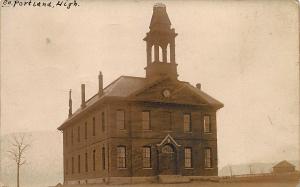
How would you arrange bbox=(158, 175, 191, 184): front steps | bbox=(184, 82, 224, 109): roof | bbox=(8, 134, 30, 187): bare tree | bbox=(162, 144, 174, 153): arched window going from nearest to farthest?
bbox=(8, 134, 30, 187): bare tree, bbox=(158, 175, 191, 184): front steps, bbox=(162, 144, 174, 153): arched window, bbox=(184, 82, 224, 109): roof

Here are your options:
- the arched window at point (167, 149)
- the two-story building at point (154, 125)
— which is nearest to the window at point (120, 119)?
the two-story building at point (154, 125)

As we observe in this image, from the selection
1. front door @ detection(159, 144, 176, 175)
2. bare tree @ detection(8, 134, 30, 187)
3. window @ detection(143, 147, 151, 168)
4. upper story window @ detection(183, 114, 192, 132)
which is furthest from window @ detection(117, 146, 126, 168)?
bare tree @ detection(8, 134, 30, 187)

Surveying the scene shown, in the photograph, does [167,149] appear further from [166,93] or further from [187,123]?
[166,93]

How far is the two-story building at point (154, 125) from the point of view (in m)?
29.4

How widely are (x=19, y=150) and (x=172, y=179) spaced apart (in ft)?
31.1

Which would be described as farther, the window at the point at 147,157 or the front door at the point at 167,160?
the front door at the point at 167,160

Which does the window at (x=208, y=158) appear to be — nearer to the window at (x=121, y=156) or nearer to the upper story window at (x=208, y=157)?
the upper story window at (x=208, y=157)

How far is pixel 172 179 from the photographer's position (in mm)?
29438

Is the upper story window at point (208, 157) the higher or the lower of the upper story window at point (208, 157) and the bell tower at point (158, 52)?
the lower

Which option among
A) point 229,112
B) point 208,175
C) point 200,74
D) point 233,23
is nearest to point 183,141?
point 208,175

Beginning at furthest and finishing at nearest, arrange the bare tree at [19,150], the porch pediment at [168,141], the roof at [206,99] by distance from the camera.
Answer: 1. the roof at [206,99]
2. the porch pediment at [168,141]
3. the bare tree at [19,150]

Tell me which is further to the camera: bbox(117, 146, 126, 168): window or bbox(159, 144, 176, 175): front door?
bbox(159, 144, 176, 175): front door

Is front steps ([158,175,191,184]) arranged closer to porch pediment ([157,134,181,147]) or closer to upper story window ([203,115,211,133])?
porch pediment ([157,134,181,147])

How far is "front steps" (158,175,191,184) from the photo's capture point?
29.0 meters
